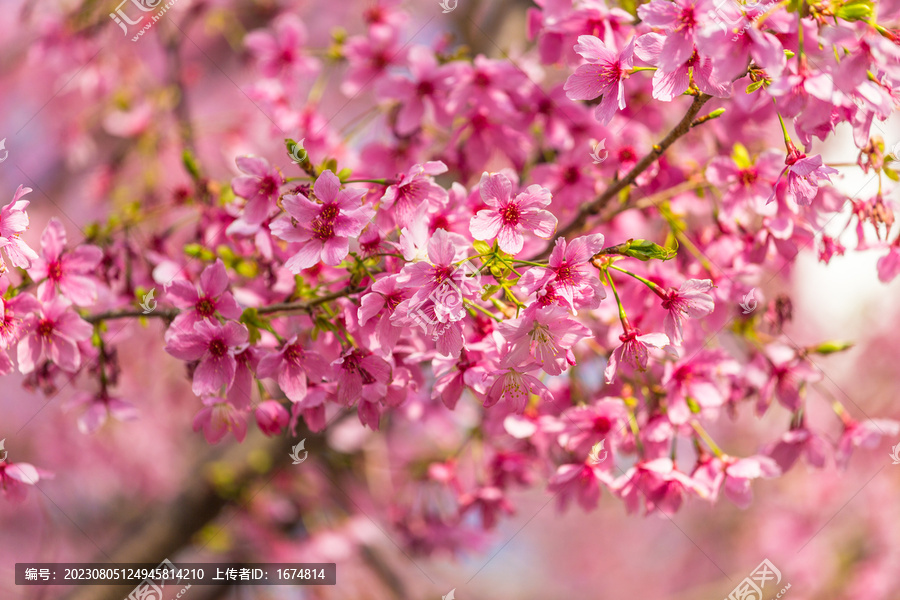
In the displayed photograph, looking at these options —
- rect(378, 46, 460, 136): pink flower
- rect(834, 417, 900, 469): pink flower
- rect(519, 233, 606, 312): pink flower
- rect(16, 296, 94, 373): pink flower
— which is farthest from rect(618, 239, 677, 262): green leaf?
rect(16, 296, 94, 373): pink flower

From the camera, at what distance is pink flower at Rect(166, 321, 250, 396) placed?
1.15 meters

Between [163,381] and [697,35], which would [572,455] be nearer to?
[697,35]

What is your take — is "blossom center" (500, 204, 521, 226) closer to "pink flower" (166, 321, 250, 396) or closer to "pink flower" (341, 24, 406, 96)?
"pink flower" (166, 321, 250, 396)

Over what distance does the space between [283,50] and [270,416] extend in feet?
4.59

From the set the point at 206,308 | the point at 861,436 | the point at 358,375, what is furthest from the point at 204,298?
the point at 861,436

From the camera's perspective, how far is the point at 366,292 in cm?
115

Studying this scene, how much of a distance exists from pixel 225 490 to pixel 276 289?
4.50 ft

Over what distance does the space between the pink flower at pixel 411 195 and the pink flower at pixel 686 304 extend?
0.49 meters

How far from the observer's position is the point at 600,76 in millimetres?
1209

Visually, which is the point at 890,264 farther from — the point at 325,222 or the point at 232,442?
the point at 232,442

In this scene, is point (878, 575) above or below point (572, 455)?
below

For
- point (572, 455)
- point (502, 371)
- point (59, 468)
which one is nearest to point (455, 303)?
point (502, 371)

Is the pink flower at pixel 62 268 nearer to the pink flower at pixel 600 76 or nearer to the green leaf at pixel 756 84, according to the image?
the pink flower at pixel 600 76

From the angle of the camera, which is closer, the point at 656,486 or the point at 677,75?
the point at 677,75
